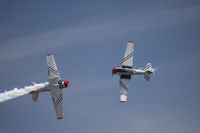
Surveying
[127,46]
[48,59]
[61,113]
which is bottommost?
[61,113]

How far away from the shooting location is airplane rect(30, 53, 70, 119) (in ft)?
267

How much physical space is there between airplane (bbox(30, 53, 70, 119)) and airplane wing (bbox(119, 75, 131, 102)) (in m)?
Answer: 14.9

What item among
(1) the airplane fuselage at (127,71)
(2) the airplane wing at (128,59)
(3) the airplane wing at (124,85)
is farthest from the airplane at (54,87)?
(2) the airplane wing at (128,59)

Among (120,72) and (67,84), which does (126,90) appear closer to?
(120,72)

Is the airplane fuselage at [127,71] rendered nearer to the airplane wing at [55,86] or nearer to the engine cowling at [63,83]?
the engine cowling at [63,83]

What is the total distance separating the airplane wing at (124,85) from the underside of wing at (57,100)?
1568cm

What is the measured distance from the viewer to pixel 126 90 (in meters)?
89.9

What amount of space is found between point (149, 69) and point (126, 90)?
8572mm

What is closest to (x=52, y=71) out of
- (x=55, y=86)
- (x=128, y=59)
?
(x=55, y=86)

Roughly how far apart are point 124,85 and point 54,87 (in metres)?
18.8

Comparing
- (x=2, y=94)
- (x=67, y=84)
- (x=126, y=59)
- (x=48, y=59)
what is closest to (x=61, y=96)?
(x=67, y=84)

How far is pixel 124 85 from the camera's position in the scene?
90.5 metres

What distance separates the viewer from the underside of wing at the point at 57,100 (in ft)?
269

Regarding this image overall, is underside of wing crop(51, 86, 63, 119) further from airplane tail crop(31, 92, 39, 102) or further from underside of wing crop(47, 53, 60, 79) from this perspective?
airplane tail crop(31, 92, 39, 102)
